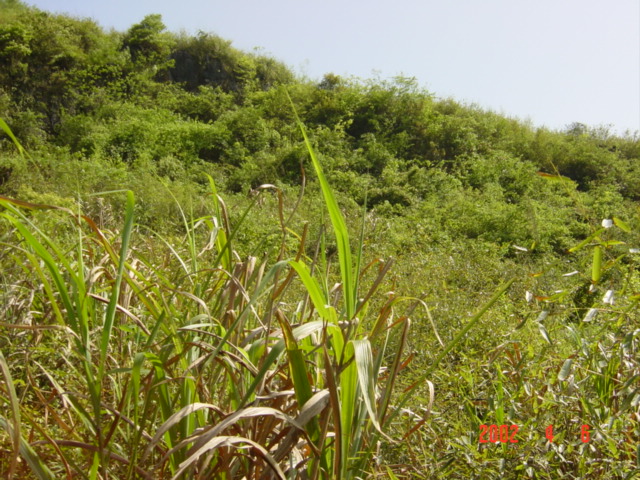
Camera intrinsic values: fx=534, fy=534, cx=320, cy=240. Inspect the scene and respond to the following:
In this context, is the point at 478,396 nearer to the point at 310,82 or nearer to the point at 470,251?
the point at 470,251

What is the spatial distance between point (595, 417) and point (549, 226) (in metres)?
7.14

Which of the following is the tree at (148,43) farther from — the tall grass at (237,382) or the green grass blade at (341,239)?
the green grass blade at (341,239)

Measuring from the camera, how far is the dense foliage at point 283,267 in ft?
3.28

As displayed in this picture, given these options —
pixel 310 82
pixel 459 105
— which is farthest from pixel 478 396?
pixel 310 82
